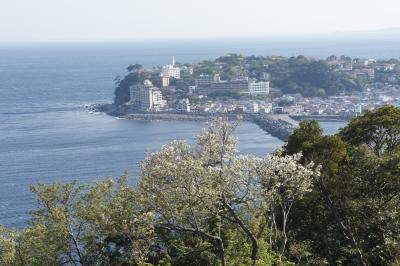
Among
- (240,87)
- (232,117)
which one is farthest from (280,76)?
(232,117)

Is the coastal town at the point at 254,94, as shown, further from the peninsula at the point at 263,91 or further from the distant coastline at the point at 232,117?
the distant coastline at the point at 232,117

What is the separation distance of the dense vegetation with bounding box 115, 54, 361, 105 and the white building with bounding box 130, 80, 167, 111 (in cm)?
150

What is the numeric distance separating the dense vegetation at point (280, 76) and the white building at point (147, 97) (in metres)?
1.50

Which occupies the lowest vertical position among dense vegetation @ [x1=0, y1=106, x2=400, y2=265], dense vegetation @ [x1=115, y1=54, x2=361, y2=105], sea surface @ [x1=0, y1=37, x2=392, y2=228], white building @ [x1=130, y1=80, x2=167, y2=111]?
sea surface @ [x1=0, y1=37, x2=392, y2=228]

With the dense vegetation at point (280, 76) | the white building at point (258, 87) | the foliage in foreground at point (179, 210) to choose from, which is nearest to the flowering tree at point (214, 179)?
the foliage in foreground at point (179, 210)

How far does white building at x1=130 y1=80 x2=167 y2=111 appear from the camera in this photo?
65.8 m

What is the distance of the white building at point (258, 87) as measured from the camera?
70875 millimetres

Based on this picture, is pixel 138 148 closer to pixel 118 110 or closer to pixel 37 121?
pixel 37 121

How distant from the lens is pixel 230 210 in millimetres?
7395

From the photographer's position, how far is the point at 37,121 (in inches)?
2192

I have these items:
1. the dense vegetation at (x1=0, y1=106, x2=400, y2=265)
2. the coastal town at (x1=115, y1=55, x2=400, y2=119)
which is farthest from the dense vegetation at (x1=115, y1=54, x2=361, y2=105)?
the dense vegetation at (x1=0, y1=106, x2=400, y2=265)

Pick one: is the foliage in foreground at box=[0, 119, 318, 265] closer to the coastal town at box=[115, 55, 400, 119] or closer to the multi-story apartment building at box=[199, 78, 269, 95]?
the coastal town at box=[115, 55, 400, 119]

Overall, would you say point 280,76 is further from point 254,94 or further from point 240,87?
point 254,94

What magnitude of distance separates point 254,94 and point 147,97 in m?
13.1
